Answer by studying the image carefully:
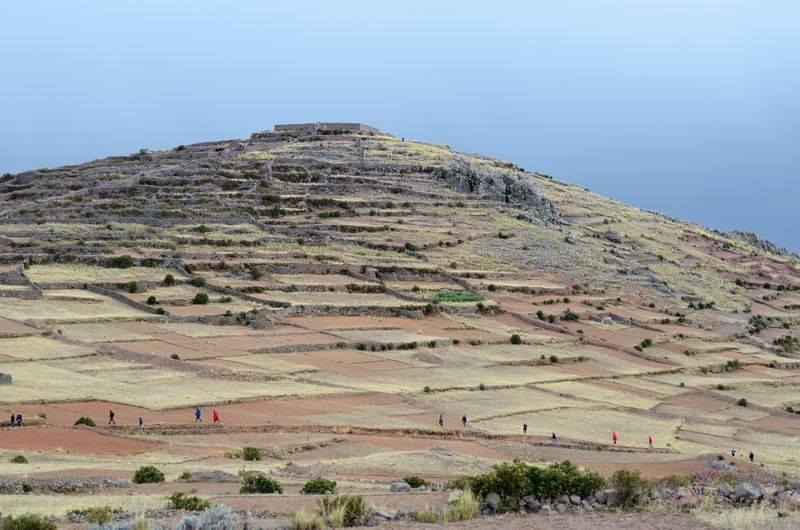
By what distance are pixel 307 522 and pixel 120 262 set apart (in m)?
60.0

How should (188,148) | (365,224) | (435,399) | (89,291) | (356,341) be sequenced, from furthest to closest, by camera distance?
1. (188,148)
2. (365,224)
3. (89,291)
4. (356,341)
5. (435,399)

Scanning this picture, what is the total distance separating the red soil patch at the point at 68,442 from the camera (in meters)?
32.7

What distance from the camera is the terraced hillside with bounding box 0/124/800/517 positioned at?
36.3m

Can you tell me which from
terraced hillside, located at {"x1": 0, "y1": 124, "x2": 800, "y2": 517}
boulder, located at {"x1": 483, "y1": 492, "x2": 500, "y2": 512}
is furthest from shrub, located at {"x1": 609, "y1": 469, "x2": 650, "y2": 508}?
terraced hillside, located at {"x1": 0, "y1": 124, "x2": 800, "y2": 517}

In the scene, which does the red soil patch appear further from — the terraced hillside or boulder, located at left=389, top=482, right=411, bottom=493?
boulder, located at left=389, top=482, right=411, bottom=493

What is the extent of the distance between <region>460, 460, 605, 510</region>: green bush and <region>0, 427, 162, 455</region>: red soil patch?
1748 centimetres

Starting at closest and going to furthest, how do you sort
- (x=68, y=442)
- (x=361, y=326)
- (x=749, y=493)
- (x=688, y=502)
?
(x=688, y=502) → (x=749, y=493) → (x=68, y=442) → (x=361, y=326)

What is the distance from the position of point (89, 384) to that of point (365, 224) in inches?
2101

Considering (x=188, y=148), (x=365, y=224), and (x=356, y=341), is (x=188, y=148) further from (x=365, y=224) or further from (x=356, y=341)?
(x=356, y=341)

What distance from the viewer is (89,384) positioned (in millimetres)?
43500

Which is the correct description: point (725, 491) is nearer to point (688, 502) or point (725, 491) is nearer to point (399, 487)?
point (688, 502)

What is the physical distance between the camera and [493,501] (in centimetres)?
1917

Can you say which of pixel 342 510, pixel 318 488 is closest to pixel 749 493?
pixel 342 510

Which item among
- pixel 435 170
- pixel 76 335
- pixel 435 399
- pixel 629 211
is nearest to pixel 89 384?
pixel 76 335
